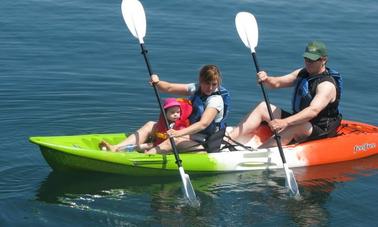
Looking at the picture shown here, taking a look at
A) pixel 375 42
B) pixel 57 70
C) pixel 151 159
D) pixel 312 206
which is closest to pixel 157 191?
pixel 151 159

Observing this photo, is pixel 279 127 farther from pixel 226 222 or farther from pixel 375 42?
pixel 375 42

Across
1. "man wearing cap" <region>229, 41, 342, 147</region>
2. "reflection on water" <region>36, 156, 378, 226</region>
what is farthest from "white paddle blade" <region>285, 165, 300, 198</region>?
"man wearing cap" <region>229, 41, 342, 147</region>

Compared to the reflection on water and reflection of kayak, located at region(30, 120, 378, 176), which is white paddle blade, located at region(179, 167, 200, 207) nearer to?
the reflection on water

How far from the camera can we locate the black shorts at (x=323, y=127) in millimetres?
9748

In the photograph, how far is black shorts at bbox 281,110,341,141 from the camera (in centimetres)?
975

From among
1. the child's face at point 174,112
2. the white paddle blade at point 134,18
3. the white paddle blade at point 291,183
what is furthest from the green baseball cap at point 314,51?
the white paddle blade at point 134,18

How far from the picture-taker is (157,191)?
28.8 feet

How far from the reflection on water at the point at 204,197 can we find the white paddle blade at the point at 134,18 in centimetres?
187

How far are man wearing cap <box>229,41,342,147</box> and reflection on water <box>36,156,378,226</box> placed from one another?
0.52 m

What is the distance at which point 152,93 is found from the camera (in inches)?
470

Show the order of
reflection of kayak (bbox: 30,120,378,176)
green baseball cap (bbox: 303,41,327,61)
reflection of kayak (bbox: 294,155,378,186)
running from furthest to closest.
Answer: reflection of kayak (bbox: 294,155,378,186) < green baseball cap (bbox: 303,41,327,61) < reflection of kayak (bbox: 30,120,378,176)

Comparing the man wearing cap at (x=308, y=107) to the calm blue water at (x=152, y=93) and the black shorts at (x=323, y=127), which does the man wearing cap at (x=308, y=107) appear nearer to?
the black shorts at (x=323, y=127)

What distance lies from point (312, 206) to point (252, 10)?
8427 mm

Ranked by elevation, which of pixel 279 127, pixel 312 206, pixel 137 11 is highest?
pixel 137 11
